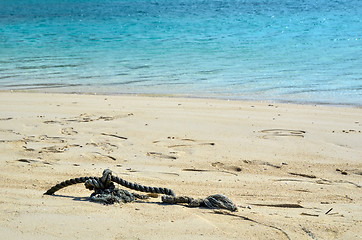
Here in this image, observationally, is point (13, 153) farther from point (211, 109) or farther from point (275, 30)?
point (275, 30)

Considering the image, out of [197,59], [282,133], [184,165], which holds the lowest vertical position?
[197,59]

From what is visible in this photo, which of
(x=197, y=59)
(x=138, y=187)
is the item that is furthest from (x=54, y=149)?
(x=197, y=59)

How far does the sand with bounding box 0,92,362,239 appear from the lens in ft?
9.32

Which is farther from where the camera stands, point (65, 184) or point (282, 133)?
point (282, 133)

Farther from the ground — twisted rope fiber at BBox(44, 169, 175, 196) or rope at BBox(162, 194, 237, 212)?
twisted rope fiber at BBox(44, 169, 175, 196)

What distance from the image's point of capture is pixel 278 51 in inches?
596

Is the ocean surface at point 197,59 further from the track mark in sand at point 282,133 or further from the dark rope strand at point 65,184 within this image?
the dark rope strand at point 65,184

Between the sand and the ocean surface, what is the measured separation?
1.76m

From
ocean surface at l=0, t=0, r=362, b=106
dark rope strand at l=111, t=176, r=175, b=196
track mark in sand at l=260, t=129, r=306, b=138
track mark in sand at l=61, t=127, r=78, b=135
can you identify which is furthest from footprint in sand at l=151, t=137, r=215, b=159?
ocean surface at l=0, t=0, r=362, b=106

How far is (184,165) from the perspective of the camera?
4430 mm

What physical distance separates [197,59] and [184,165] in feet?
30.5

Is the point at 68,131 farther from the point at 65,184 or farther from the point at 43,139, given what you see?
the point at 65,184

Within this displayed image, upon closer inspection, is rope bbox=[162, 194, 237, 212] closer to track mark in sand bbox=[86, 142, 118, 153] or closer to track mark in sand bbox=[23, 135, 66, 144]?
track mark in sand bbox=[86, 142, 118, 153]

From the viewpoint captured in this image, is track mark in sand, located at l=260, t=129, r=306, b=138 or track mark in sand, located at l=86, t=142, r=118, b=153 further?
track mark in sand, located at l=260, t=129, r=306, b=138
